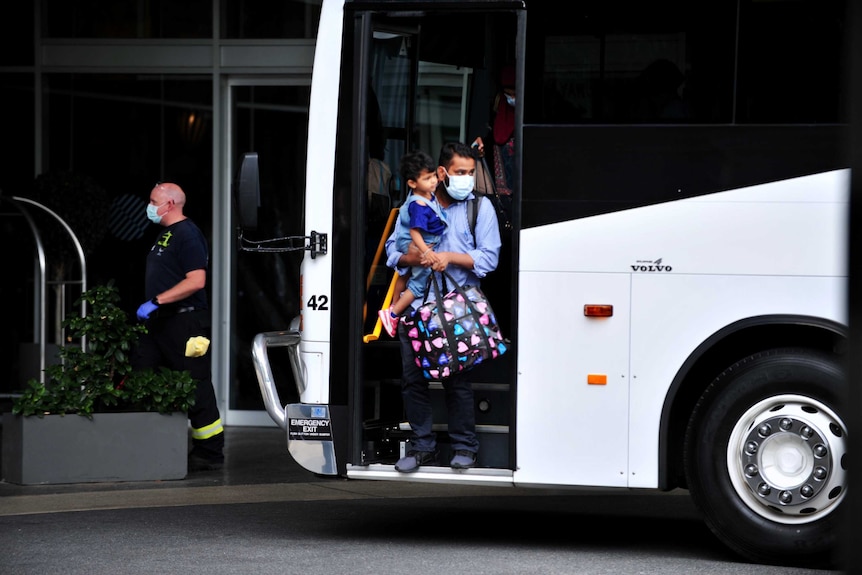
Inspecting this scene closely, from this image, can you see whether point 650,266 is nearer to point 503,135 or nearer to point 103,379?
point 503,135

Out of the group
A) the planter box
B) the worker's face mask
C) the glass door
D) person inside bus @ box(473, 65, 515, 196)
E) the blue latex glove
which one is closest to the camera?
person inside bus @ box(473, 65, 515, 196)

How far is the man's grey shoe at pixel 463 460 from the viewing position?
21.4ft

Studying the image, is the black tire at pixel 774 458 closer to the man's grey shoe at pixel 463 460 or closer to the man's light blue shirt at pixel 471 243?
the man's grey shoe at pixel 463 460

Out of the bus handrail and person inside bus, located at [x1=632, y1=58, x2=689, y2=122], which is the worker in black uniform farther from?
person inside bus, located at [x1=632, y1=58, x2=689, y2=122]

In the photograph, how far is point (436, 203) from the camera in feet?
22.2

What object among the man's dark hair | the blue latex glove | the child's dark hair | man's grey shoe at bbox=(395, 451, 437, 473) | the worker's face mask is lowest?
man's grey shoe at bbox=(395, 451, 437, 473)

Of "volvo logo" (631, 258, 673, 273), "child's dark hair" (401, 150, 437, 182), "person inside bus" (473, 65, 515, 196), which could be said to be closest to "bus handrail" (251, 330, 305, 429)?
"child's dark hair" (401, 150, 437, 182)

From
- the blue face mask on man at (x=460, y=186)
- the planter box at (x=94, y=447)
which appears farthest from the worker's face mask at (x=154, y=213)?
the blue face mask on man at (x=460, y=186)

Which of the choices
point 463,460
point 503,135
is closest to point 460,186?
point 503,135

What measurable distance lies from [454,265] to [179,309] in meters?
3.36

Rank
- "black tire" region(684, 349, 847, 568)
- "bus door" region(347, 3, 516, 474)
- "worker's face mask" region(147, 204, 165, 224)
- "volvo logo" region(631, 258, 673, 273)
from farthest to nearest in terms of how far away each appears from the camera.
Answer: "worker's face mask" region(147, 204, 165, 224) < "bus door" region(347, 3, 516, 474) < "volvo logo" region(631, 258, 673, 273) < "black tire" region(684, 349, 847, 568)

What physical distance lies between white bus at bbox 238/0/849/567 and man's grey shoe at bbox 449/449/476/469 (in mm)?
47

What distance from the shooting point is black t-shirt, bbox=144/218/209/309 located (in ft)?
31.1

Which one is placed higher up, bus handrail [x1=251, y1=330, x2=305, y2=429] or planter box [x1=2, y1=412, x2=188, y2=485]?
bus handrail [x1=251, y1=330, x2=305, y2=429]
